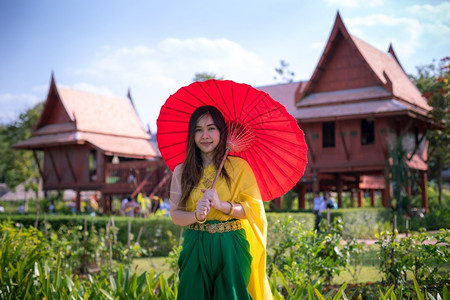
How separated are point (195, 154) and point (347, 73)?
17.2 meters

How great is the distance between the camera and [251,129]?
348 cm

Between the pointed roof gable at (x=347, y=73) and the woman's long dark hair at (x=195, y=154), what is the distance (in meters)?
16.0

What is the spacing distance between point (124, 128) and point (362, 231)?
16.9m

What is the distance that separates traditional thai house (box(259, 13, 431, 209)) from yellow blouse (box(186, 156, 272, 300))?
14826 millimetres

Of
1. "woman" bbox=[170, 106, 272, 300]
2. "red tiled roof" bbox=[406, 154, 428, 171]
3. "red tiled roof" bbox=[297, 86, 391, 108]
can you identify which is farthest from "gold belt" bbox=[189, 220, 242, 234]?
"red tiled roof" bbox=[406, 154, 428, 171]

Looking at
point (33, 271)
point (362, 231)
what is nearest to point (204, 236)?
point (33, 271)

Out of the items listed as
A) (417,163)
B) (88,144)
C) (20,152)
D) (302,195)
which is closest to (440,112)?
(417,163)

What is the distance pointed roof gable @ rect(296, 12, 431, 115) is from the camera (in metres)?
18.9

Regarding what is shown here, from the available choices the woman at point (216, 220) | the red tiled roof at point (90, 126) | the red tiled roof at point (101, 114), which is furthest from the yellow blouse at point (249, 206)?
the red tiled roof at point (101, 114)

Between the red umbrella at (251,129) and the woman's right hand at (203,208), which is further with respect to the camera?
the red umbrella at (251,129)

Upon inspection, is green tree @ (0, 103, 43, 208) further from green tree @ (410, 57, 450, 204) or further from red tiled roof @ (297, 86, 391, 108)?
green tree @ (410, 57, 450, 204)

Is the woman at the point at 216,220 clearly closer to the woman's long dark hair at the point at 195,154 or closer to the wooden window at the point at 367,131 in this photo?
the woman's long dark hair at the point at 195,154

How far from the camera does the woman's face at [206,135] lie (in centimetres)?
330

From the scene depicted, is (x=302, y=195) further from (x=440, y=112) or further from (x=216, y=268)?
(x=216, y=268)
